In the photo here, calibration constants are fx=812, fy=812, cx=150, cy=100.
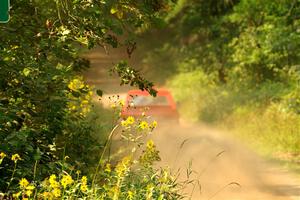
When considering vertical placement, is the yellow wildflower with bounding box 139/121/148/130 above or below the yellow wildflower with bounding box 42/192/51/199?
above

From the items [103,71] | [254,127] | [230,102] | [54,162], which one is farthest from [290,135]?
[103,71]

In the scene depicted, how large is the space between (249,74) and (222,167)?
12.3 m

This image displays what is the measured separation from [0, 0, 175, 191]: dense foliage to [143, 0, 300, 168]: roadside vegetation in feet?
30.8

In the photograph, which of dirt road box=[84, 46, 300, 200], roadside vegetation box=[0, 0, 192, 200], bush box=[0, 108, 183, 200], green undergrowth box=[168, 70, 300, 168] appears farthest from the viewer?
green undergrowth box=[168, 70, 300, 168]

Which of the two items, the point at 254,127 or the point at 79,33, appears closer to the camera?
the point at 79,33

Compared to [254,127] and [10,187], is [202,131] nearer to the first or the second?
[254,127]

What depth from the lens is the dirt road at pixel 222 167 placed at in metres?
13.2

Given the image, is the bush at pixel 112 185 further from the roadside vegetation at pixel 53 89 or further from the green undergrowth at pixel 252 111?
the green undergrowth at pixel 252 111

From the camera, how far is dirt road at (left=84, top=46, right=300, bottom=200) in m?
13.2

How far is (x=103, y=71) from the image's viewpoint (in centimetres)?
5391

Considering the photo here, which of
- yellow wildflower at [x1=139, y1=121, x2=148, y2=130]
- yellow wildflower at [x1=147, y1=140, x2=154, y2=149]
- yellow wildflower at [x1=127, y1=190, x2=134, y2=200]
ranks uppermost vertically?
yellow wildflower at [x1=139, y1=121, x2=148, y2=130]

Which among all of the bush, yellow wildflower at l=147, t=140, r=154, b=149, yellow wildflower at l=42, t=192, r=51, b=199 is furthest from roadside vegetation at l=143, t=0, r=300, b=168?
yellow wildflower at l=42, t=192, r=51, b=199

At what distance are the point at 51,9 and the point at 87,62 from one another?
1.22 metres

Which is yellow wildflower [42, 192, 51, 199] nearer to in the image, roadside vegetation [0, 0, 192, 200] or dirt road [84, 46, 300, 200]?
roadside vegetation [0, 0, 192, 200]
